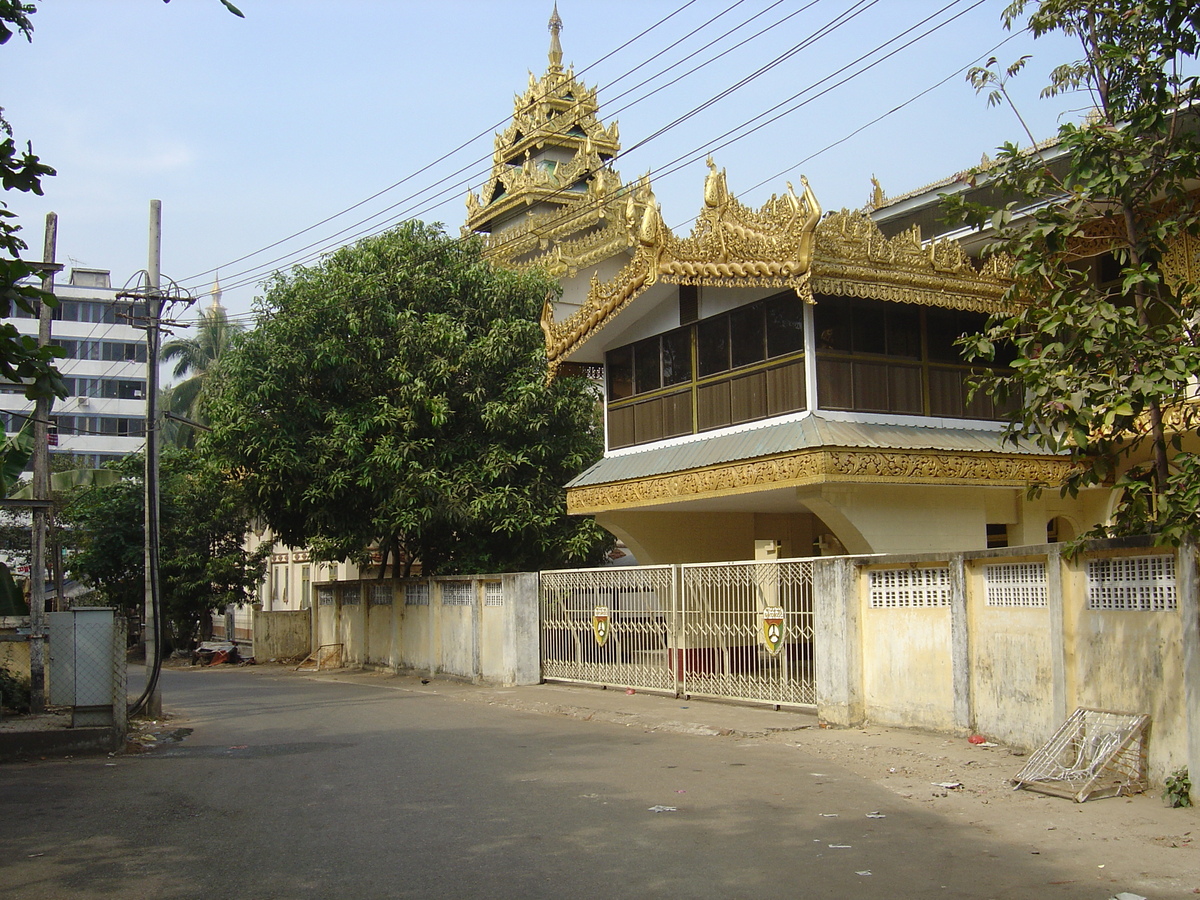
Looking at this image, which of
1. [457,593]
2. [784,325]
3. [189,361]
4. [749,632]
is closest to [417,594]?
[457,593]

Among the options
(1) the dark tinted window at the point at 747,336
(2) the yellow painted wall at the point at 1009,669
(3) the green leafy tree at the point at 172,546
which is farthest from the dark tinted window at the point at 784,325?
(3) the green leafy tree at the point at 172,546

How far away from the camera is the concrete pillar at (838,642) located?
11859 millimetres

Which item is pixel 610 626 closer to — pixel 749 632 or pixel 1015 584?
pixel 749 632

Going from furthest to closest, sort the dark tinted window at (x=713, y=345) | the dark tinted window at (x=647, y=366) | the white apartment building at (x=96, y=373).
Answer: the white apartment building at (x=96, y=373)
the dark tinted window at (x=647, y=366)
the dark tinted window at (x=713, y=345)

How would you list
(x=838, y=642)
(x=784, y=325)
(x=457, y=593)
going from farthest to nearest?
(x=457, y=593)
(x=784, y=325)
(x=838, y=642)

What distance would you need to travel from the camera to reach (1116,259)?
27.3 feet

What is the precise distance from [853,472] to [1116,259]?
20.1 feet

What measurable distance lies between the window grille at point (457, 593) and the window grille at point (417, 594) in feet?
2.98

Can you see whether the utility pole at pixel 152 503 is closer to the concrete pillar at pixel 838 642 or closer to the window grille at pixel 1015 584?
the concrete pillar at pixel 838 642

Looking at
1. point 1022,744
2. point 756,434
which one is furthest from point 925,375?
point 1022,744

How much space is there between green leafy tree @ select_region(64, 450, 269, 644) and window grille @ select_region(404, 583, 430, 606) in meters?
11.3

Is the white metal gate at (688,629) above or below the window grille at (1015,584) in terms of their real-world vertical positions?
below

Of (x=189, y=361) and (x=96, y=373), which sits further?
(x=96, y=373)

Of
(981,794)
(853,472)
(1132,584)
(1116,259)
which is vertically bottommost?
(981,794)
